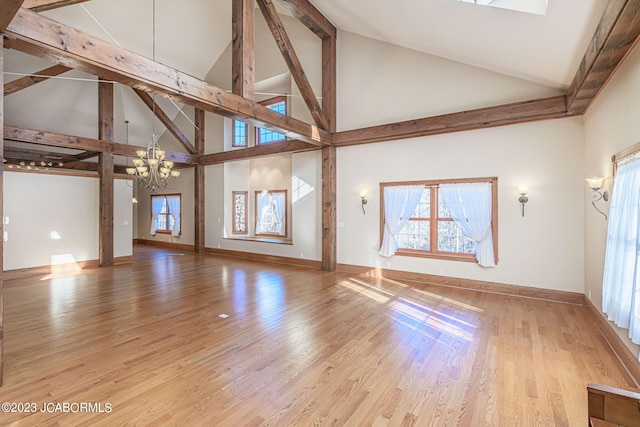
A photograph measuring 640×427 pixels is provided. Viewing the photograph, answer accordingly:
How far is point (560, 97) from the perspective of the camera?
443cm

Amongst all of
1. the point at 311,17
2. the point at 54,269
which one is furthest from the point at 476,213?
the point at 54,269

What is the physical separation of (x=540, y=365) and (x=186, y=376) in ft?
10.7

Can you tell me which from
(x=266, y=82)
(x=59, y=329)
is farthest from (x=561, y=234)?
(x=266, y=82)

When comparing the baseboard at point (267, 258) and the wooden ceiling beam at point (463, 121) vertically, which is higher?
the wooden ceiling beam at point (463, 121)

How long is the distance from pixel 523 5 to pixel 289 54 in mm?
3795

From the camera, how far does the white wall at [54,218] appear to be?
6191 mm

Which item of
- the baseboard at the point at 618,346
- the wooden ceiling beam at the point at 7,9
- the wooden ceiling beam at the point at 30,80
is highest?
the wooden ceiling beam at the point at 30,80

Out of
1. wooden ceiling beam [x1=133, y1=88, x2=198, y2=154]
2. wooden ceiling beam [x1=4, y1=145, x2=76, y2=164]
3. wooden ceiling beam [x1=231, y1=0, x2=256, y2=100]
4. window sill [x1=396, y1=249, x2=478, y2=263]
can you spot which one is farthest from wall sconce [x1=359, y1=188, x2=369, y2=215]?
wooden ceiling beam [x1=4, y1=145, x2=76, y2=164]

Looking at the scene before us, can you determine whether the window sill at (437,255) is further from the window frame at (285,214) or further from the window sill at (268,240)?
the window frame at (285,214)

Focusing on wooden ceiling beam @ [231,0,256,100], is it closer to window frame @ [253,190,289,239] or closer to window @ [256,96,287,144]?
window @ [256,96,287,144]

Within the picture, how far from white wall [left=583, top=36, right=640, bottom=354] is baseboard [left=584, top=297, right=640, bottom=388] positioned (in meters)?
0.08

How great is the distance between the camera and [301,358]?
112 inches

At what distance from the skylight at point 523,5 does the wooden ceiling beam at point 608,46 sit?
0.55 metres

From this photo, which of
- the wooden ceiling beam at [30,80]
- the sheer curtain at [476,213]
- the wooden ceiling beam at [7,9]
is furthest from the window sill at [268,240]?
the wooden ceiling beam at [7,9]
